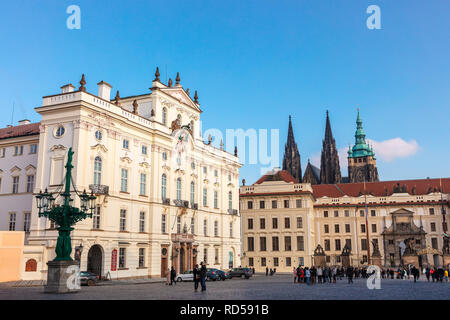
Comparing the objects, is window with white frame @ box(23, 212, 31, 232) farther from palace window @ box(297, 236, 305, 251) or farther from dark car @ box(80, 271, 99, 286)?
palace window @ box(297, 236, 305, 251)

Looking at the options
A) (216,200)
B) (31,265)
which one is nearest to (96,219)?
(31,265)

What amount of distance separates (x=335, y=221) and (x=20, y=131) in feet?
184

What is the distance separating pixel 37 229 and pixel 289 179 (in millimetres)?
50319

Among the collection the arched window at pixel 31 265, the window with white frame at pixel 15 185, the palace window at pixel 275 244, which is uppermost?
the window with white frame at pixel 15 185

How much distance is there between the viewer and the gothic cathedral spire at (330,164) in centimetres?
15338

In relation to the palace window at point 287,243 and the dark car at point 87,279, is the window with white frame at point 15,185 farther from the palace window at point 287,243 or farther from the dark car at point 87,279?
the palace window at point 287,243

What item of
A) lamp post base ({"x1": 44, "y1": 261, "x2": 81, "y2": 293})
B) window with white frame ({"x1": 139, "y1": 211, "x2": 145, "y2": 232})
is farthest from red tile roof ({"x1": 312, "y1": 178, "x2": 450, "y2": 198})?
lamp post base ({"x1": 44, "y1": 261, "x2": 81, "y2": 293})

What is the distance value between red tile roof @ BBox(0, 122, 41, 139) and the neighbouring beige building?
1548 inches

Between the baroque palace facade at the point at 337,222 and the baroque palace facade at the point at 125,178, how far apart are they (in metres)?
19.2

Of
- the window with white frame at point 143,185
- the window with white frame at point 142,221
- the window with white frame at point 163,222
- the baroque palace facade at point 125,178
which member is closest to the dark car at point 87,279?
the baroque palace facade at point 125,178
